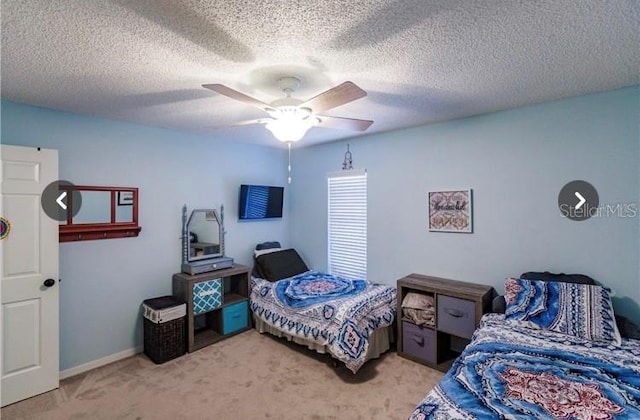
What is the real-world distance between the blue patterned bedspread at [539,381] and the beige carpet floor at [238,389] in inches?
32.8

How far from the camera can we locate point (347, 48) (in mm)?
1634

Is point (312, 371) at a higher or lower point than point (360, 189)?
lower

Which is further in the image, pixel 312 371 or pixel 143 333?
pixel 143 333

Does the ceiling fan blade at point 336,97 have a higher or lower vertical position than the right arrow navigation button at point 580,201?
higher

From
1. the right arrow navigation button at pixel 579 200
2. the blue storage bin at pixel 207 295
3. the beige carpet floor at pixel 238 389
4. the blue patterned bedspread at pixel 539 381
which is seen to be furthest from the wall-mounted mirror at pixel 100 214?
the right arrow navigation button at pixel 579 200

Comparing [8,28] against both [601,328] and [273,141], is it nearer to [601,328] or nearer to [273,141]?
[273,141]

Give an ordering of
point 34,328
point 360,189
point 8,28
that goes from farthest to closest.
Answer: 1. point 360,189
2. point 34,328
3. point 8,28

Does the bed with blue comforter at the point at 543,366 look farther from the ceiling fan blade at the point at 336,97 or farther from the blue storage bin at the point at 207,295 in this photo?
the blue storage bin at the point at 207,295

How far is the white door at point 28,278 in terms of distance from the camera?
2.33 meters

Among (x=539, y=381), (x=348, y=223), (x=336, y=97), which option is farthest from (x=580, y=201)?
(x=348, y=223)

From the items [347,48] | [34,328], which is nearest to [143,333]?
[34,328]

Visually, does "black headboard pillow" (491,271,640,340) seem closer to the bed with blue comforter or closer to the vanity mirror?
the bed with blue comforter

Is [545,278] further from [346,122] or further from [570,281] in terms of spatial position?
[346,122]

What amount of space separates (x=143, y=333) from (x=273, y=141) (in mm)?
2722
